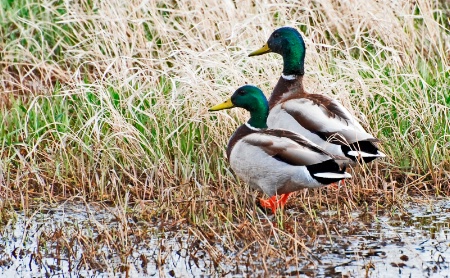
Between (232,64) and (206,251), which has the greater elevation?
(232,64)

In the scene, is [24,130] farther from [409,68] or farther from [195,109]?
[409,68]

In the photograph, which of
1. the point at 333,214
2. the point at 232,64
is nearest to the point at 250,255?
the point at 333,214

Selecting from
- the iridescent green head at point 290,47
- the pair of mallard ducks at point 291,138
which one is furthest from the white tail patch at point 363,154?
the iridescent green head at point 290,47

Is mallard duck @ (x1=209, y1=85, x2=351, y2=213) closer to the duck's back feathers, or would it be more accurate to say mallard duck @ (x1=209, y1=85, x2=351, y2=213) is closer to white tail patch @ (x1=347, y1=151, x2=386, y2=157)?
the duck's back feathers

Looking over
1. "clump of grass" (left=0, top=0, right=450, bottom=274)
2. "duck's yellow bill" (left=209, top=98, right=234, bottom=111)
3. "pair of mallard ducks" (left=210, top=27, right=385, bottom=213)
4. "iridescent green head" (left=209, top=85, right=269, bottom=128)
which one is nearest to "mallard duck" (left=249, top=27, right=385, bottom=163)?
"pair of mallard ducks" (left=210, top=27, right=385, bottom=213)

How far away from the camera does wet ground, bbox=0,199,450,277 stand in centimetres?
552

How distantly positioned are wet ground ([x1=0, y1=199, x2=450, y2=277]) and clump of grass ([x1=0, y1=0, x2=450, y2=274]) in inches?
6.6

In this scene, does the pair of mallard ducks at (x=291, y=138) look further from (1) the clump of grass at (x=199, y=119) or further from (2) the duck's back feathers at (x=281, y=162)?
(1) the clump of grass at (x=199, y=119)

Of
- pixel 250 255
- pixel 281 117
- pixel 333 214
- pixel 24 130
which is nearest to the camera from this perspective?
pixel 250 255

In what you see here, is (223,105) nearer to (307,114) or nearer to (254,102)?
(254,102)

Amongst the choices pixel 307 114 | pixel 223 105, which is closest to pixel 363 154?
pixel 307 114

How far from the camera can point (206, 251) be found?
18.7ft

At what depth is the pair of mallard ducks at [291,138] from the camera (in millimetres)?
6527

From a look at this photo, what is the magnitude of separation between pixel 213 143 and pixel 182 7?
6.58 feet
